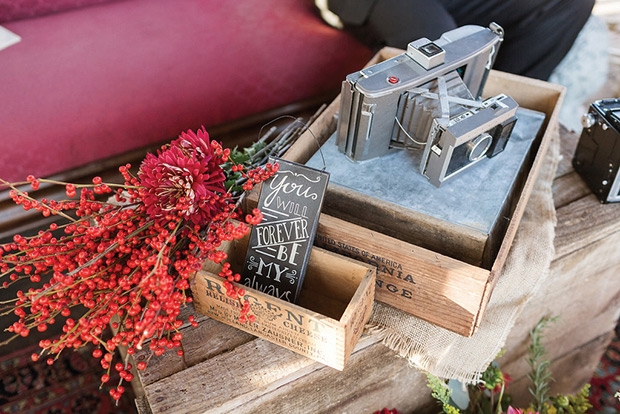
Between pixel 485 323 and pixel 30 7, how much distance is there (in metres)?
1.27

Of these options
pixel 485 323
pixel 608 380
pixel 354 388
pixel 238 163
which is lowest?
pixel 608 380

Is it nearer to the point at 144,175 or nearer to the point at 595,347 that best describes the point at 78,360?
the point at 144,175

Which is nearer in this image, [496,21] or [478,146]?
[478,146]

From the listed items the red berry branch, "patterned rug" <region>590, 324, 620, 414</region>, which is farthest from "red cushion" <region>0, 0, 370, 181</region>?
"patterned rug" <region>590, 324, 620, 414</region>

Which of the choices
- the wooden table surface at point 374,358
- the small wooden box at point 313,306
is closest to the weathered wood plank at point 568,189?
the wooden table surface at point 374,358

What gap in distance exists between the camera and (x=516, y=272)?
95 cm

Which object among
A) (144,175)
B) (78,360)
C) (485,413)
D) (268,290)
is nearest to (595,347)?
(485,413)

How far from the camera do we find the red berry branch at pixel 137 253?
2.23ft

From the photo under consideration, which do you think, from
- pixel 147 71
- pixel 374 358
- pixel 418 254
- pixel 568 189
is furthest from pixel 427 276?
pixel 147 71

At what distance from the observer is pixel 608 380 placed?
154 cm

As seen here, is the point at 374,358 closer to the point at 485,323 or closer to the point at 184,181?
the point at 485,323

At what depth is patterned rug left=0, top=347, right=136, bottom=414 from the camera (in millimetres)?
1257

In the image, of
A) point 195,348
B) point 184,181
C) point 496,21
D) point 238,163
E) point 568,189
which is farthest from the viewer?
point 496,21

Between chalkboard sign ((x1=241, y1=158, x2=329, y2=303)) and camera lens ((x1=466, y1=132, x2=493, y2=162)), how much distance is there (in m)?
0.28
